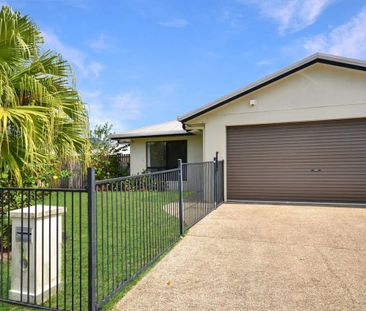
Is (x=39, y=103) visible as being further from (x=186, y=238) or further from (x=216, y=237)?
(x=216, y=237)

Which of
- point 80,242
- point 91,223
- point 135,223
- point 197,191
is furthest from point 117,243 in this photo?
point 197,191

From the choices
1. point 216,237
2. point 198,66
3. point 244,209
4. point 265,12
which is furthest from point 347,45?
point 216,237

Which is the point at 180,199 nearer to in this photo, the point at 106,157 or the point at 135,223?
the point at 135,223

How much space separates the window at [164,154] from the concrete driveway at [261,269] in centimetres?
782

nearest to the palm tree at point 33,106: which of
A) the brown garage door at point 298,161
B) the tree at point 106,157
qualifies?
the brown garage door at point 298,161

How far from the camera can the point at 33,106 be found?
4.26 meters

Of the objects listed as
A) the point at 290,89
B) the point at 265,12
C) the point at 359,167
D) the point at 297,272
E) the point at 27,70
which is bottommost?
the point at 297,272

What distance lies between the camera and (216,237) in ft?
19.9

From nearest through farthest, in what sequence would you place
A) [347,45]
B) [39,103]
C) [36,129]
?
[36,129] < [39,103] < [347,45]

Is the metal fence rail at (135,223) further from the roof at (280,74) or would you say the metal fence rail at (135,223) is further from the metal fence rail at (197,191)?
the roof at (280,74)

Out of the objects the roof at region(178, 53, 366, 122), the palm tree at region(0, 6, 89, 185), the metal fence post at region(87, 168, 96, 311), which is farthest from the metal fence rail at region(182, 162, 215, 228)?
the metal fence post at region(87, 168, 96, 311)

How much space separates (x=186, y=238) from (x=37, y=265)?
3.09 m

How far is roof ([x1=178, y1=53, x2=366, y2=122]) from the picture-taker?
28.9ft

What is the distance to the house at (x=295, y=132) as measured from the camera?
30.5ft
